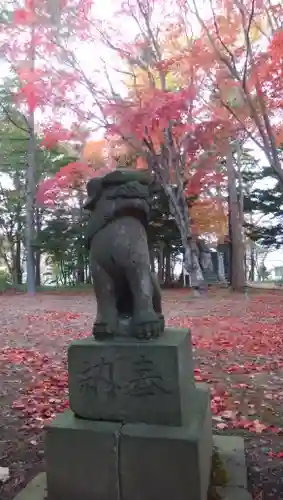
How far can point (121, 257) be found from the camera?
2.19m

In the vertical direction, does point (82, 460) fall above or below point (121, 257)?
below

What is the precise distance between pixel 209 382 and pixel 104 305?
2583 millimetres

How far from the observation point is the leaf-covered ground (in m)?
2.78

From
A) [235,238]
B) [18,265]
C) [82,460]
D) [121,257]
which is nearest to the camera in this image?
[82,460]

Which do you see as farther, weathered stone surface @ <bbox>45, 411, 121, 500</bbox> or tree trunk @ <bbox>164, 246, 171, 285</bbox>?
tree trunk @ <bbox>164, 246, 171, 285</bbox>

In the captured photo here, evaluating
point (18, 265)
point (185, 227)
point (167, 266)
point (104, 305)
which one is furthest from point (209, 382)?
point (18, 265)

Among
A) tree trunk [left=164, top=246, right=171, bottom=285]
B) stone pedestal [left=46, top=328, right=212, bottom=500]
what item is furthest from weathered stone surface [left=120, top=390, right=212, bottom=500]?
tree trunk [left=164, top=246, right=171, bottom=285]

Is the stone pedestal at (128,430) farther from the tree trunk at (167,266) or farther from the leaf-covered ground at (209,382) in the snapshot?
the tree trunk at (167,266)

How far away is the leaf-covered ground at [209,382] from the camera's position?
278 centimetres

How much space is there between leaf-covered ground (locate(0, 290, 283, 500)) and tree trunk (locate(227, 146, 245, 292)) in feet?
20.6

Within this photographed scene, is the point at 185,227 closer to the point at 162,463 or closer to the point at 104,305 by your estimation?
the point at 104,305

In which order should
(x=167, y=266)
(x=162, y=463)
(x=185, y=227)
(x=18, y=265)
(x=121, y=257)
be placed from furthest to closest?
(x=18, y=265), (x=167, y=266), (x=185, y=227), (x=121, y=257), (x=162, y=463)

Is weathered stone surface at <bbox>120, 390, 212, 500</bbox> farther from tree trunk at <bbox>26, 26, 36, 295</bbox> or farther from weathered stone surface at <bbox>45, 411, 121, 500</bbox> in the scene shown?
tree trunk at <bbox>26, 26, 36, 295</bbox>

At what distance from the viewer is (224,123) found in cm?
952
